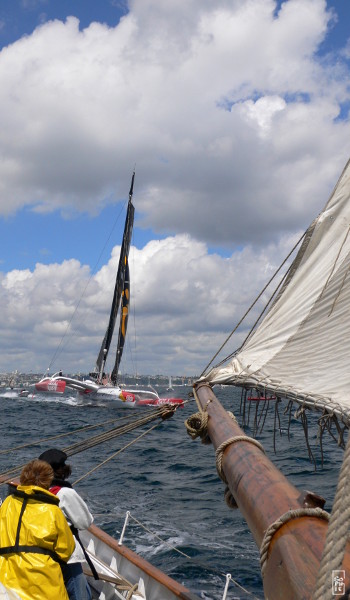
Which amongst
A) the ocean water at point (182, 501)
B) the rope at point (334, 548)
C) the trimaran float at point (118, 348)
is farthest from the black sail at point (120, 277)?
the rope at point (334, 548)

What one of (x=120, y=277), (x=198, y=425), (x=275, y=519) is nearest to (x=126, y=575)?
(x=198, y=425)

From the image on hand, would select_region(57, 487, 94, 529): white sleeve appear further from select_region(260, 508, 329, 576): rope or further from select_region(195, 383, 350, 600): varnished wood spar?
select_region(260, 508, 329, 576): rope

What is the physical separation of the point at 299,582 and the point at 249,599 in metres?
5.35

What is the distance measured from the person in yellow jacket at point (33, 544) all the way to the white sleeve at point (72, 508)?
1.92 feet

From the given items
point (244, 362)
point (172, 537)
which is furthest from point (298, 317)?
point (172, 537)

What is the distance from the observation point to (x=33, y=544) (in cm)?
319

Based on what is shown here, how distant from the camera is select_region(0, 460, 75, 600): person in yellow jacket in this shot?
3.17 meters

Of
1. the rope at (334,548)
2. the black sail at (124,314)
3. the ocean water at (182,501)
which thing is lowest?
the ocean water at (182,501)

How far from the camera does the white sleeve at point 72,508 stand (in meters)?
3.92

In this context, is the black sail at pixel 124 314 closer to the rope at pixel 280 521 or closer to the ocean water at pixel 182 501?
the ocean water at pixel 182 501

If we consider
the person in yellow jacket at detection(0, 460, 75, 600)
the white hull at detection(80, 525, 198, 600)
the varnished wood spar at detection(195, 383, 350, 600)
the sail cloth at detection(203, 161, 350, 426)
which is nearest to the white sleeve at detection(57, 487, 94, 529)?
the person in yellow jacket at detection(0, 460, 75, 600)

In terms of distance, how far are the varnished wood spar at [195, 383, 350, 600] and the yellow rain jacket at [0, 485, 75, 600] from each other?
1.09m

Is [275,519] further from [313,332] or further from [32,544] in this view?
[313,332]

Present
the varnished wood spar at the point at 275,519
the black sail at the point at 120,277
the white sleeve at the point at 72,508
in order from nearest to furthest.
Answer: the varnished wood spar at the point at 275,519 → the white sleeve at the point at 72,508 → the black sail at the point at 120,277
